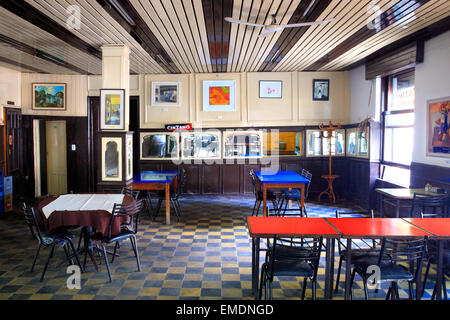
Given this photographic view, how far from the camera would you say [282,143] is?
9.67 metres

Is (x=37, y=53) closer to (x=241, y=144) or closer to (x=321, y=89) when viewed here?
(x=241, y=144)

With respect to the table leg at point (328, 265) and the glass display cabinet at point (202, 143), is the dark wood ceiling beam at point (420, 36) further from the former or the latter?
the glass display cabinet at point (202, 143)

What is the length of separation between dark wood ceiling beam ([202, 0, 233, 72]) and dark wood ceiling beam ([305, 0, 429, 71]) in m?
2.27

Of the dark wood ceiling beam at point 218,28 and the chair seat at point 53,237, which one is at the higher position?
the dark wood ceiling beam at point 218,28

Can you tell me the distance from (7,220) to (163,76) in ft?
17.0

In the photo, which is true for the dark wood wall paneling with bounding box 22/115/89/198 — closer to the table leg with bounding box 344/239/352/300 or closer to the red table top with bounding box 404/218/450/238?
the table leg with bounding box 344/239/352/300

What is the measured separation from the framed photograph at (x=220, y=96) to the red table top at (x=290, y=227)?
20.1 feet

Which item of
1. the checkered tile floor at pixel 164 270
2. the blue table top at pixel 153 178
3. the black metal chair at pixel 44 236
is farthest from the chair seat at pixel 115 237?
the blue table top at pixel 153 178

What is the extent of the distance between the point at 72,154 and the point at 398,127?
27.3 ft

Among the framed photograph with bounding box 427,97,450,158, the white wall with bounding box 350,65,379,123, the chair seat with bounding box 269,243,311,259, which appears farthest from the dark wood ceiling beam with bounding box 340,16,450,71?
the chair seat with bounding box 269,243,311,259

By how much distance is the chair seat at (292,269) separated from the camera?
314 cm

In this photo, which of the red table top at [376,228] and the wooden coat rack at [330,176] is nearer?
the red table top at [376,228]

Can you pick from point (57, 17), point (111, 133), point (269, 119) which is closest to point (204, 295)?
point (111, 133)

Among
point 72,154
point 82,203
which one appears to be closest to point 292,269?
point 82,203
